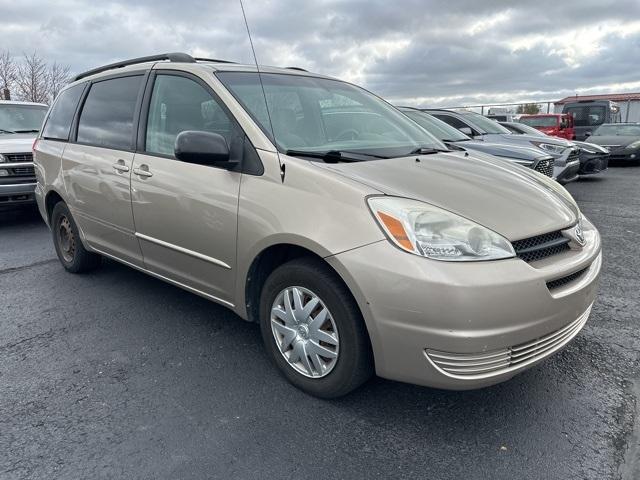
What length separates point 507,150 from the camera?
7.25m

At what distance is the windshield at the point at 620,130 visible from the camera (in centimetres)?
1474

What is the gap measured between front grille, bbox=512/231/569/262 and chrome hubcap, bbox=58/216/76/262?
3.79m

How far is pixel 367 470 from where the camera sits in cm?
209

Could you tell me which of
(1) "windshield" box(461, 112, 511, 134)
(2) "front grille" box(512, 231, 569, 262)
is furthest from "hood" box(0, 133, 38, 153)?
(1) "windshield" box(461, 112, 511, 134)

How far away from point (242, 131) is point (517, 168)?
6.16ft

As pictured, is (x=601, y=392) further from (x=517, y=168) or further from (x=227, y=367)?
(x=227, y=367)

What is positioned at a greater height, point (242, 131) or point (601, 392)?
point (242, 131)

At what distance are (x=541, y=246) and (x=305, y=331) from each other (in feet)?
3.91

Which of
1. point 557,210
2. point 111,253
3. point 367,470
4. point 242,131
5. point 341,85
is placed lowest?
point 367,470

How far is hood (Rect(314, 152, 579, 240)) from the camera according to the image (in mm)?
2318

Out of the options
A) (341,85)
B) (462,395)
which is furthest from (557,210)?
(341,85)

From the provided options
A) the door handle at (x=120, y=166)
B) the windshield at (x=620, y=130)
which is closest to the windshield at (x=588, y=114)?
the windshield at (x=620, y=130)

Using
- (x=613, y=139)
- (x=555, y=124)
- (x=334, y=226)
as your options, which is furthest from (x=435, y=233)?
(x=555, y=124)

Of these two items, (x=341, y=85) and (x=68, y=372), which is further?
(x=341, y=85)
